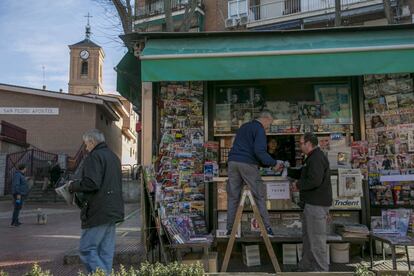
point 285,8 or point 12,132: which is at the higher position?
point 285,8

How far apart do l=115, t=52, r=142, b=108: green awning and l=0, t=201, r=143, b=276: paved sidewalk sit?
8.20 ft

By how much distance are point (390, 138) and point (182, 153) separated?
10.1 ft

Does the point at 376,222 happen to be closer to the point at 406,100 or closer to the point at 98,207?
the point at 406,100

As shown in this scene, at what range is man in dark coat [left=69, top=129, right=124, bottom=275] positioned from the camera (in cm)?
452

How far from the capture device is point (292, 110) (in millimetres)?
7000

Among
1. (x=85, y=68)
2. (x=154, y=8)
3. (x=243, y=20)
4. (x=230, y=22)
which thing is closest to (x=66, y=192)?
(x=243, y=20)

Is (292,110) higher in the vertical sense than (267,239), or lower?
higher

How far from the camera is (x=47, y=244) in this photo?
8.70 m

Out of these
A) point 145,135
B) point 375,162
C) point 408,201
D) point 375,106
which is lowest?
point 408,201

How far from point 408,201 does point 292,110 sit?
2.15 metres

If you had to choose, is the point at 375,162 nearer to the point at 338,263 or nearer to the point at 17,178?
the point at 338,263

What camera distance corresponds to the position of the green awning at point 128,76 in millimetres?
6879

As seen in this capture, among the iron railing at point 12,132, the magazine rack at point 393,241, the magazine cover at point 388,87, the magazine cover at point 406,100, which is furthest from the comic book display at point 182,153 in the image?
the iron railing at point 12,132

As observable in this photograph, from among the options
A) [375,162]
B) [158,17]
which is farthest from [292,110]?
[158,17]
